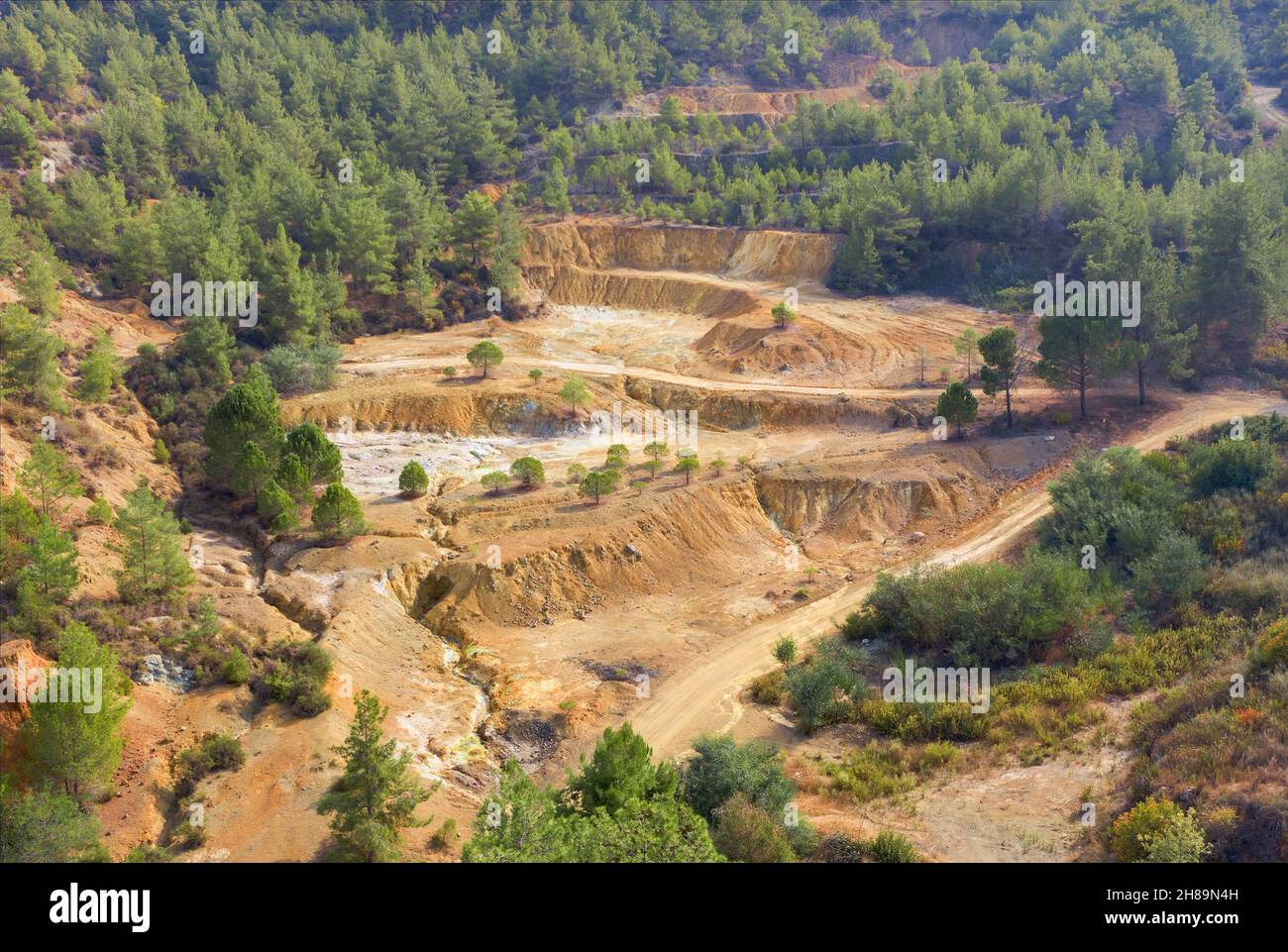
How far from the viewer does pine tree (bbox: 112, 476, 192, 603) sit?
32.8 m

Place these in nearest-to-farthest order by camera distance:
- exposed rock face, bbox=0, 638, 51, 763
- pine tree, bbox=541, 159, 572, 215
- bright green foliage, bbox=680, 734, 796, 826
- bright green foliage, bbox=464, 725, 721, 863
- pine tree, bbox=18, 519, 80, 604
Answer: bright green foliage, bbox=464, 725, 721, 863
exposed rock face, bbox=0, 638, 51, 763
bright green foliage, bbox=680, 734, 796, 826
pine tree, bbox=18, 519, 80, 604
pine tree, bbox=541, 159, 572, 215

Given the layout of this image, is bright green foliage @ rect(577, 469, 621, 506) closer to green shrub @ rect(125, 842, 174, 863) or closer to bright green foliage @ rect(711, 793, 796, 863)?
bright green foliage @ rect(711, 793, 796, 863)

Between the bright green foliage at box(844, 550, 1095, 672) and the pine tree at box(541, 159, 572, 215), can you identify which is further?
the pine tree at box(541, 159, 572, 215)

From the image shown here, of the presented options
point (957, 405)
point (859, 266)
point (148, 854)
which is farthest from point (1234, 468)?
point (148, 854)

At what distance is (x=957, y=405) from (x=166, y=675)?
39.5 m

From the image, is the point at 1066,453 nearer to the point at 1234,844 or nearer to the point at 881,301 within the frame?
the point at 881,301

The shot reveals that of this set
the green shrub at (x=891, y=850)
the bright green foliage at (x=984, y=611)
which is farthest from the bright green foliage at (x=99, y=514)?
the green shrub at (x=891, y=850)

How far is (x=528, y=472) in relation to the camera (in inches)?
1907

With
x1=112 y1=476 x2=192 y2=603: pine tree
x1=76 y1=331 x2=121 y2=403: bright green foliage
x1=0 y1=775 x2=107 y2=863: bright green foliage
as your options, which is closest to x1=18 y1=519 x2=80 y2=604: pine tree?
x1=112 y1=476 x2=192 y2=603: pine tree

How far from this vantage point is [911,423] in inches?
2231

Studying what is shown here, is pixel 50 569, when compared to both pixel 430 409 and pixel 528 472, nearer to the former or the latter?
pixel 528 472

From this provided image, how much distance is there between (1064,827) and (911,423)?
111 ft

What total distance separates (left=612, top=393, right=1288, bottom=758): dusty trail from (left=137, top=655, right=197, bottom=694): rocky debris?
14171 millimetres

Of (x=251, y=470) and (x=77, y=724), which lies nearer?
(x=77, y=724)
